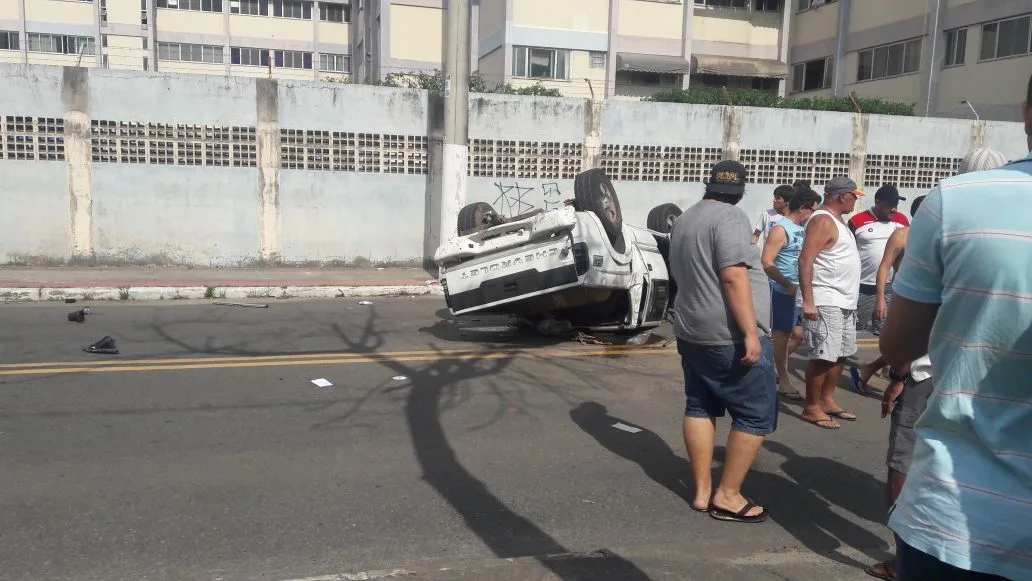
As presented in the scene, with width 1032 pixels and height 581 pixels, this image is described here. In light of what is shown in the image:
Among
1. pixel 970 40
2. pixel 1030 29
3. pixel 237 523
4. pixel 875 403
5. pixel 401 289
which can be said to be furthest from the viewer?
pixel 970 40

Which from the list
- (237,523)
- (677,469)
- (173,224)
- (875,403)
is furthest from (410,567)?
(173,224)

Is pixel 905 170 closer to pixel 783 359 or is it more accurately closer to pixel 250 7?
pixel 783 359

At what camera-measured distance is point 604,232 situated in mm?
8195

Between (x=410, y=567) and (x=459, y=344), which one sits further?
(x=459, y=344)

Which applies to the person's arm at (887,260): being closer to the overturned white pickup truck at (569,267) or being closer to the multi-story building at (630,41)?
the overturned white pickup truck at (569,267)

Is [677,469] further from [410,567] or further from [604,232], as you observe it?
[604,232]

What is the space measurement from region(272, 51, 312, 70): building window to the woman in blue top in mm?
50787

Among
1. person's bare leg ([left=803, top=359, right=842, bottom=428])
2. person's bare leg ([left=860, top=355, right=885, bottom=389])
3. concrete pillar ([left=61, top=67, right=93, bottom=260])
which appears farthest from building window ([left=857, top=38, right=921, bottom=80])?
person's bare leg ([left=803, top=359, right=842, bottom=428])

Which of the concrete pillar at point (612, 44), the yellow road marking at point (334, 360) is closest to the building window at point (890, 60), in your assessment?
the concrete pillar at point (612, 44)

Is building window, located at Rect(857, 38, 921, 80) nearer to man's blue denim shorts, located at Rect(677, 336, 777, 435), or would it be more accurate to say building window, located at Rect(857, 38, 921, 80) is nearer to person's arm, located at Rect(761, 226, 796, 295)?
person's arm, located at Rect(761, 226, 796, 295)

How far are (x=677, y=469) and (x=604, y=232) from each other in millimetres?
3485

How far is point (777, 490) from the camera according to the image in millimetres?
4883

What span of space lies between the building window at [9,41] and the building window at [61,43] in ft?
2.65

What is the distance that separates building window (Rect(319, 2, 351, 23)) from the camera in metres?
53.3
